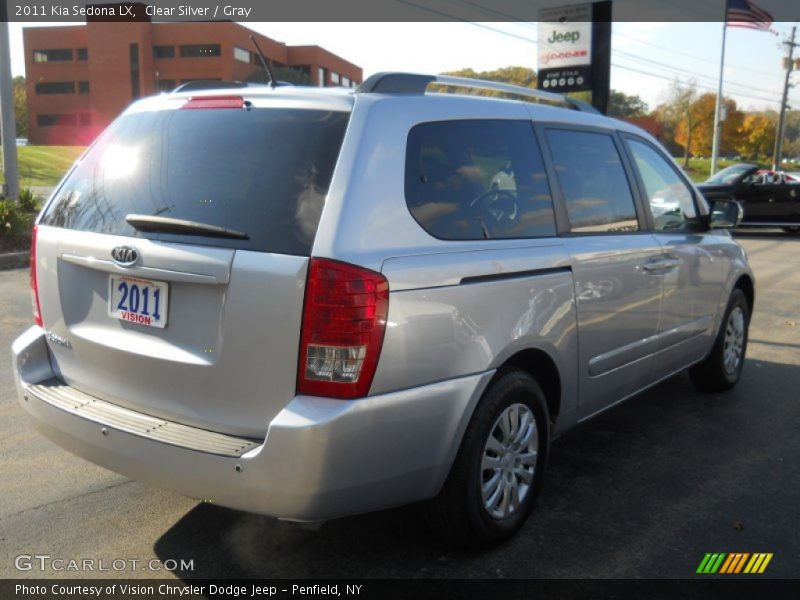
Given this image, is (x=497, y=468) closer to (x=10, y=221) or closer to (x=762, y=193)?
(x=10, y=221)

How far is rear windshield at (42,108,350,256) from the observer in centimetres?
274

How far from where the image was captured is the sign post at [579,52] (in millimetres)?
17891

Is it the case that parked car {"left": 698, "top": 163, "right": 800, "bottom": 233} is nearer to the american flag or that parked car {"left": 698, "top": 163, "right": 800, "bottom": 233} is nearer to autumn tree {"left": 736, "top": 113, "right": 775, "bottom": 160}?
the american flag

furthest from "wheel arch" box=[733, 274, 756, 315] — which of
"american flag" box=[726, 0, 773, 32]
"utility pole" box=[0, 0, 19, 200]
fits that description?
"american flag" box=[726, 0, 773, 32]

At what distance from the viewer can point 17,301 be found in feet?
27.8

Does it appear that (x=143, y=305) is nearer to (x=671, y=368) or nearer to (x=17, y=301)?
(x=671, y=368)

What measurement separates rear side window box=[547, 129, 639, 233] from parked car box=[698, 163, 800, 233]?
53.2 ft

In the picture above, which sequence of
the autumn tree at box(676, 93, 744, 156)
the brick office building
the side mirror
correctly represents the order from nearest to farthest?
the side mirror → the brick office building → the autumn tree at box(676, 93, 744, 156)

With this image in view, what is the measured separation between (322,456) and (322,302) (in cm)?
52

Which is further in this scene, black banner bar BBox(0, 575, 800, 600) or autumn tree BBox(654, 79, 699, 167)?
autumn tree BBox(654, 79, 699, 167)

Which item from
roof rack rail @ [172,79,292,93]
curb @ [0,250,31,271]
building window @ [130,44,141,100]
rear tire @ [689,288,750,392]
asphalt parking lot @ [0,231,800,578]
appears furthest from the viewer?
building window @ [130,44,141,100]

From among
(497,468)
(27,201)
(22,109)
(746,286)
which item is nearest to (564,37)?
(27,201)

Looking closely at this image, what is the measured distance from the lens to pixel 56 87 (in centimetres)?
7788

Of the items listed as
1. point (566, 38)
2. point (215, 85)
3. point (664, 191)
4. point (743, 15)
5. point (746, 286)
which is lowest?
point (746, 286)
